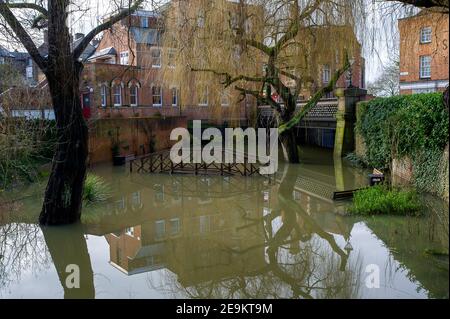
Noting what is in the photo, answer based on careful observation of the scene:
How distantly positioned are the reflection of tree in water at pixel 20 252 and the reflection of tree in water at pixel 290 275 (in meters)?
1.93

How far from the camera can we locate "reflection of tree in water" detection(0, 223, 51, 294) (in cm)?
638

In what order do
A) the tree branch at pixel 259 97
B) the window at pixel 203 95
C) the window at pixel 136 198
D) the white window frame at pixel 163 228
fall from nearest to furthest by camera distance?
1. the white window frame at pixel 163 228
2. the window at pixel 136 198
3. the window at pixel 203 95
4. the tree branch at pixel 259 97

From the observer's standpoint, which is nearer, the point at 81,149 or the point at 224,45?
the point at 81,149

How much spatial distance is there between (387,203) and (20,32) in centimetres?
730

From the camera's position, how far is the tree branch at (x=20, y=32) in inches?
274

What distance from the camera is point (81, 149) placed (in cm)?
819

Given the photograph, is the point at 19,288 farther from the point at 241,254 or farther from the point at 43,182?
the point at 43,182

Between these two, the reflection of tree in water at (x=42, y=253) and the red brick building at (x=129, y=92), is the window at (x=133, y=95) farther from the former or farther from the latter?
the reflection of tree in water at (x=42, y=253)

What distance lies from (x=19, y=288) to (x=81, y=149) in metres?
3.04

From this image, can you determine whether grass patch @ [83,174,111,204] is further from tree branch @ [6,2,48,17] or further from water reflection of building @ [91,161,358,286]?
tree branch @ [6,2,48,17]

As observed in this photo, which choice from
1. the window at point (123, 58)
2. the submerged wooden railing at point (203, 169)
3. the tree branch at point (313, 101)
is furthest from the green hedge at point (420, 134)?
the window at point (123, 58)

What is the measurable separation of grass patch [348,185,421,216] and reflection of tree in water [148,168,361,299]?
127 cm

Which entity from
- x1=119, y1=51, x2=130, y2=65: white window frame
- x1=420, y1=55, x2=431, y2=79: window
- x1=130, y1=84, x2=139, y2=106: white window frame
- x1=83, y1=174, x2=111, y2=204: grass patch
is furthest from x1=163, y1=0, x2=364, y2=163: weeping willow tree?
x1=420, y1=55, x2=431, y2=79: window
